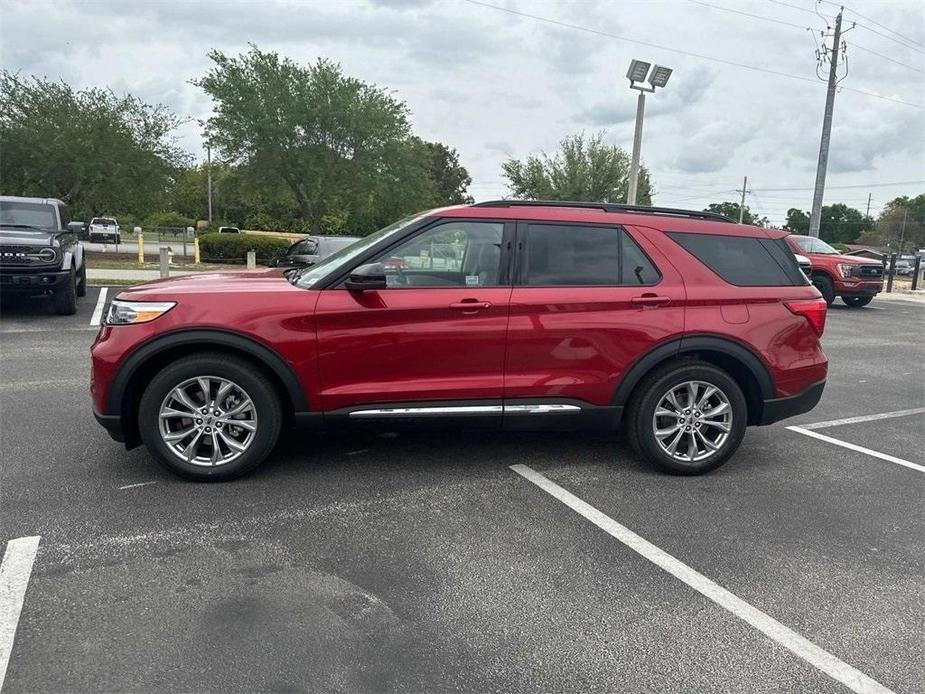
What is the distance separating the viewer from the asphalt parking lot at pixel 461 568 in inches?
101

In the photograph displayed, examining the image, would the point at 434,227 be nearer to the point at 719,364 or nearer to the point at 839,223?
the point at 719,364

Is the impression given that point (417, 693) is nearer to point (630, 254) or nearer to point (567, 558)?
point (567, 558)

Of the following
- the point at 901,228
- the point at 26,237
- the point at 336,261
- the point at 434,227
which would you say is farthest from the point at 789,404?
the point at 901,228

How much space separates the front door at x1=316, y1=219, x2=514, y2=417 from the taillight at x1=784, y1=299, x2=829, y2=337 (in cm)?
198

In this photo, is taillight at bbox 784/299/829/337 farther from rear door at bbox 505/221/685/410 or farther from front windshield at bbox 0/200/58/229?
front windshield at bbox 0/200/58/229

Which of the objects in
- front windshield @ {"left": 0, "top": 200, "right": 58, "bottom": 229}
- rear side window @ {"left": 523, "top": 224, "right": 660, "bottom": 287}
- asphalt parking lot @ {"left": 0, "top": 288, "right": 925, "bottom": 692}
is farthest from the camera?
front windshield @ {"left": 0, "top": 200, "right": 58, "bottom": 229}

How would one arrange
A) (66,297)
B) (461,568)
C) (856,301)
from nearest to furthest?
(461,568) → (66,297) → (856,301)

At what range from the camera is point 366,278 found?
396 centimetres

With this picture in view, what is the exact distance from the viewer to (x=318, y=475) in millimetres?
4336

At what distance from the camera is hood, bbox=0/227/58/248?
952cm

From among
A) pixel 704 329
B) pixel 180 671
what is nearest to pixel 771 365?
pixel 704 329

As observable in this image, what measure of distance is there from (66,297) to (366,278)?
330 inches

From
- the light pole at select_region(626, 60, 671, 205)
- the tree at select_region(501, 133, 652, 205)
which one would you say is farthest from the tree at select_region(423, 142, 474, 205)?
the light pole at select_region(626, 60, 671, 205)

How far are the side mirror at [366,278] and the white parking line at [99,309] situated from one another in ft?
24.7
